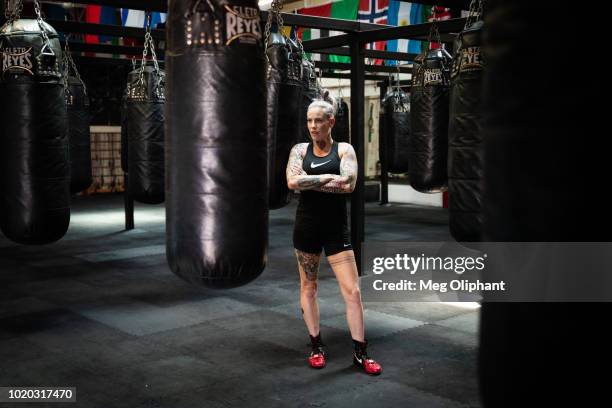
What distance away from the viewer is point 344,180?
358 cm

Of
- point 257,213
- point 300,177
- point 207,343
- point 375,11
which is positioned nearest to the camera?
point 257,213

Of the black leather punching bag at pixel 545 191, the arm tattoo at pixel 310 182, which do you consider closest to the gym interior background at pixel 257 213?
the black leather punching bag at pixel 545 191

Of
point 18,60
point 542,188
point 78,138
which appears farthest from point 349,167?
point 78,138

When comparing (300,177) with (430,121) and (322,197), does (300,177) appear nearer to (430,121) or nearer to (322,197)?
(322,197)

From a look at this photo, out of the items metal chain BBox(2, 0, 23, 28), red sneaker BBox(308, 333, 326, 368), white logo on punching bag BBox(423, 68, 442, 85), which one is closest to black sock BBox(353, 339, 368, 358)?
red sneaker BBox(308, 333, 326, 368)

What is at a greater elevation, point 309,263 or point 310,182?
point 310,182

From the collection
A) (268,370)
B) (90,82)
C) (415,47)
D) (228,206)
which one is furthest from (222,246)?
(90,82)

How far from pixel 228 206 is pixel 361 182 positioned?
13.6 feet

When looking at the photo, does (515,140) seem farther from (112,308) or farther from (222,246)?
(112,308)

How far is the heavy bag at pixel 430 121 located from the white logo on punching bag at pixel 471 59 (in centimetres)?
171

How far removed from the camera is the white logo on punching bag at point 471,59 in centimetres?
349

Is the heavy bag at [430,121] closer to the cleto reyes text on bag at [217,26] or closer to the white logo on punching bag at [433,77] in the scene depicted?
the white logo on punching bag at [433,77]

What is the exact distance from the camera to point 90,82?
16688mm

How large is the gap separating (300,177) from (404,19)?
7.89 meters
